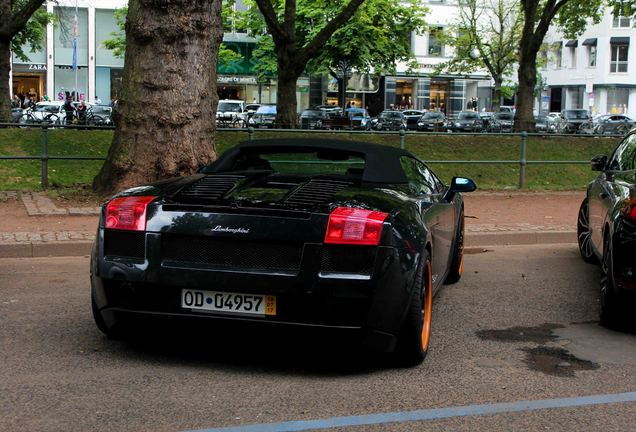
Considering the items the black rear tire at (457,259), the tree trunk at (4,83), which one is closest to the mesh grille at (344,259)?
the black rear tire at (457,259)

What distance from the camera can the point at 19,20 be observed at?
987 inches

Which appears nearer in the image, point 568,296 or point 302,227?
point 302,227

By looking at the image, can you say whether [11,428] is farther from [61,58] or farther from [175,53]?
[61,58]

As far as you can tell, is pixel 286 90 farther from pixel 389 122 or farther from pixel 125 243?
pixel 125 243

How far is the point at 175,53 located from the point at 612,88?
61.4 meters

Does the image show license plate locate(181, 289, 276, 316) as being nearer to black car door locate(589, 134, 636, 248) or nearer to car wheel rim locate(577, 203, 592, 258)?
black car door locate(589, 134, 636, 248)

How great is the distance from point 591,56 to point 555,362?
6787 centimetres

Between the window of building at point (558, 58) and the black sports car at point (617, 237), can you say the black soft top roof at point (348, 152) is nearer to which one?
the black sports car at point (617, 237)

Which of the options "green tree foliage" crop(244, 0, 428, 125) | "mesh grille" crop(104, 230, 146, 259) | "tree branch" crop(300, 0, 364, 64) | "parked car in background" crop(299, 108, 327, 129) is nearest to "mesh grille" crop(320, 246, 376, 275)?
"mesh grille" crop(104, 230, 146, 259)

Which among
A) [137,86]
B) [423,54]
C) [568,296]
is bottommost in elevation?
[568,296]

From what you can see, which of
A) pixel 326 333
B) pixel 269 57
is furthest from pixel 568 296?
pixel 269 57

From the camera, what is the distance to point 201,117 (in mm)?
12414

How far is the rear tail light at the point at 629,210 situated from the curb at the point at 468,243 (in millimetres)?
4724

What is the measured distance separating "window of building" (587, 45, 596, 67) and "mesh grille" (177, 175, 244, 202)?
67.3 m
